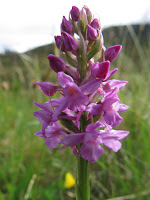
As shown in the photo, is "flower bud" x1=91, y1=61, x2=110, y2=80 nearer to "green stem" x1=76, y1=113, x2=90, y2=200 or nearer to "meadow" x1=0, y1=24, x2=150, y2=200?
"green stem" x1=76, y1=113, x2=90, y2=200

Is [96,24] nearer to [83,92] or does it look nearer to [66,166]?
[83,92]

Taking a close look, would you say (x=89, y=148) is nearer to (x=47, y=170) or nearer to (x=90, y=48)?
(x=90, y=48)

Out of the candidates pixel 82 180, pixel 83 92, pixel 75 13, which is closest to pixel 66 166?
pixel 82 180

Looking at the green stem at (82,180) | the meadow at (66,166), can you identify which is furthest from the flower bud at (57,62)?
the meadow at (66,166)

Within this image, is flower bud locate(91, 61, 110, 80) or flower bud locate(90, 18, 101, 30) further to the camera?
flower bud locate(90, 18, 101, 30)

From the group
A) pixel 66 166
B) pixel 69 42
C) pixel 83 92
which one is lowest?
pixel 66 166

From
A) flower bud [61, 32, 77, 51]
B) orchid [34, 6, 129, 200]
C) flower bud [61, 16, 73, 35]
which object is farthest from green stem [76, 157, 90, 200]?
flower bud [61, 16, 73, 35]

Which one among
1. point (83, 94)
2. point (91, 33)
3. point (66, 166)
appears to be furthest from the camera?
point (66, 166)

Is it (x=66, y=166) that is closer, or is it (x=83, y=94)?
(x=83, y=94)

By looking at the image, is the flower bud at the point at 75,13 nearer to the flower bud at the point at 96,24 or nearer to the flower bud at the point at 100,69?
the flower bud at the point at 96,24

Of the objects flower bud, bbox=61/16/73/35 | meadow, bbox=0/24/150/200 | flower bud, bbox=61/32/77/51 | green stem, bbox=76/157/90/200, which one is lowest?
meadow, bbox=0/24/150/200
